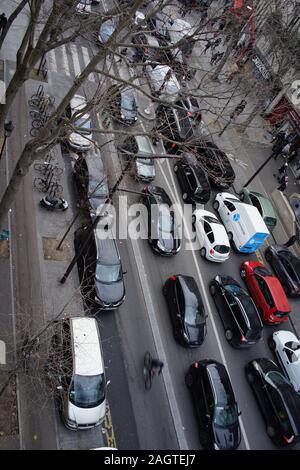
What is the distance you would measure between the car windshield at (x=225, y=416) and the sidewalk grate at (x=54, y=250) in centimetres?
834

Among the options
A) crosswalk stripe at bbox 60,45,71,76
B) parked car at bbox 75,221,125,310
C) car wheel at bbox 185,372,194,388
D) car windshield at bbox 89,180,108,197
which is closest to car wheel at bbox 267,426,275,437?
car wheel at bbox 185,372,194,388

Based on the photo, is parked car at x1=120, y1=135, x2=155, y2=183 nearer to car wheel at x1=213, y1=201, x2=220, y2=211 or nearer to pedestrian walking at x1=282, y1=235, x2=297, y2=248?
car wheel at x1=213, y1=201, x2=220, y2=211

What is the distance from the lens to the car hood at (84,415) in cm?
1354

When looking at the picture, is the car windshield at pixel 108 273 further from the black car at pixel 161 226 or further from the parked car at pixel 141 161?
the parked car at pixel 141 161

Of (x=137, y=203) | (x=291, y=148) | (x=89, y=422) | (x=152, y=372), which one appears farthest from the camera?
(x=291, y=148)

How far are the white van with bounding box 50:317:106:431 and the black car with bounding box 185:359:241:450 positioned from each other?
146 inches

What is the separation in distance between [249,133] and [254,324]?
1658 cm

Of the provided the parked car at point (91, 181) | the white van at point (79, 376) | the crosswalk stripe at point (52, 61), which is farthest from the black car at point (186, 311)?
the crosswalk stripe at point (52, 61)

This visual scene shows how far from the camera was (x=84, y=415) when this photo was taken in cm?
1362

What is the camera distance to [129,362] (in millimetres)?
16234
